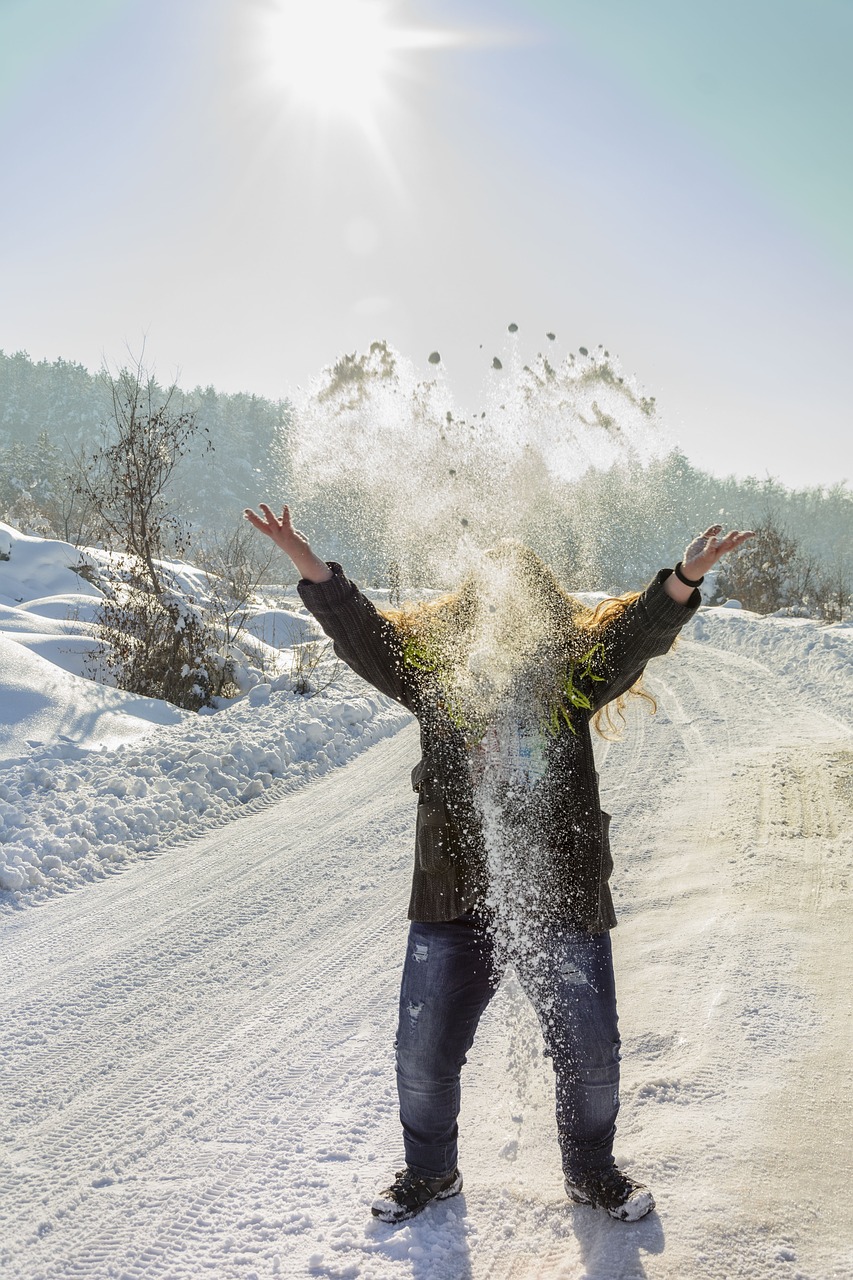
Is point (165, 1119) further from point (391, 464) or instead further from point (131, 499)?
point (391, 464)

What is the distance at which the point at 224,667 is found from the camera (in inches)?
400

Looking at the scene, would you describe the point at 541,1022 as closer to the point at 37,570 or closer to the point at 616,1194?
the point at 616,1194

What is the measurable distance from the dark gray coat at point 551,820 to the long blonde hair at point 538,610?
70mm

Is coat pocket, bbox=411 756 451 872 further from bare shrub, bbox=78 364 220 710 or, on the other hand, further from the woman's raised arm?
bare shrub, bbox=78 364 220 710

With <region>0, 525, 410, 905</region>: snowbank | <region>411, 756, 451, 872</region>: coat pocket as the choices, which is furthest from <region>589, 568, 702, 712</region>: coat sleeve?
<region>0, 525, 410, 905</region>: snowbank

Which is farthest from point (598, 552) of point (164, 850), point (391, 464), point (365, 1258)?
point (365, 1258)

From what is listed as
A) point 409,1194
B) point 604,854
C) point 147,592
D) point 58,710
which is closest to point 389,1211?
point 409,1194

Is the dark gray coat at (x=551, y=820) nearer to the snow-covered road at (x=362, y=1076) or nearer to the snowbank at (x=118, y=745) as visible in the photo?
the snow-covered road at (x=362, y=1076)

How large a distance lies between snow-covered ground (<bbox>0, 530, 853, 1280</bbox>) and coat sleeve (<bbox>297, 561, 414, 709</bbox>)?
53.7 inches

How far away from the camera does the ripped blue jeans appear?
2.05m

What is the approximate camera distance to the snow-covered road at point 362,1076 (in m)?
2.05

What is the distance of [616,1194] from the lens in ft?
6.86

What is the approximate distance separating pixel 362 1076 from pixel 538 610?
171cm

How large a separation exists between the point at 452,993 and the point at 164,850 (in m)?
3.45
